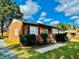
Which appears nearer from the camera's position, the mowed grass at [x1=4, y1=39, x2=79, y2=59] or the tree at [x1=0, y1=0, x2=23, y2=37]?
the mowed grass at [x1=4, y1=39, x2=79, y2=59]

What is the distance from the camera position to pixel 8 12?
40906 mm

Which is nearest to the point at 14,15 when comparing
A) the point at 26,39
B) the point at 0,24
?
the point at 0,24

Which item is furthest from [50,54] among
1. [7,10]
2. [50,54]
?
[7,10]

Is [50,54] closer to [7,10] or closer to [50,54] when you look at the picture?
[50,54]

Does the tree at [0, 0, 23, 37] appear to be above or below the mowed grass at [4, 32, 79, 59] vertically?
above

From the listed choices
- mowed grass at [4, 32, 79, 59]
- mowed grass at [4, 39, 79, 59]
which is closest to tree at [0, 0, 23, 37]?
mowed grass at [4, 32, 79, 59]

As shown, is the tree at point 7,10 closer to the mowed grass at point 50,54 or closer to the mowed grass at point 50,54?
the mowed grass at point 50,54

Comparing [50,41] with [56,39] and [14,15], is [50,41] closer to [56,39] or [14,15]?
[56,39]

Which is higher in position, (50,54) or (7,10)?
(7,10)

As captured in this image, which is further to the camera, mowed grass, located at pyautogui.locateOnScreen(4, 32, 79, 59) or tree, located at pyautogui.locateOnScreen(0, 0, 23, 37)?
tree, located at pyautogui.locateOnScreen(0, 0, 23, 37)

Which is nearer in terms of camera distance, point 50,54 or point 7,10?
point 50,54

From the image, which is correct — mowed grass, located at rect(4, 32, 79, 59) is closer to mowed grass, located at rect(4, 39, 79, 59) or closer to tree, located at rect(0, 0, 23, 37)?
mowed grass, located at rect(4, 39, 79, 59)

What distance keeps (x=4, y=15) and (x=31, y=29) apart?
21.4 meters

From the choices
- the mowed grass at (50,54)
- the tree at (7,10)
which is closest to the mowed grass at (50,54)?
the mowed grass at (50,54)
